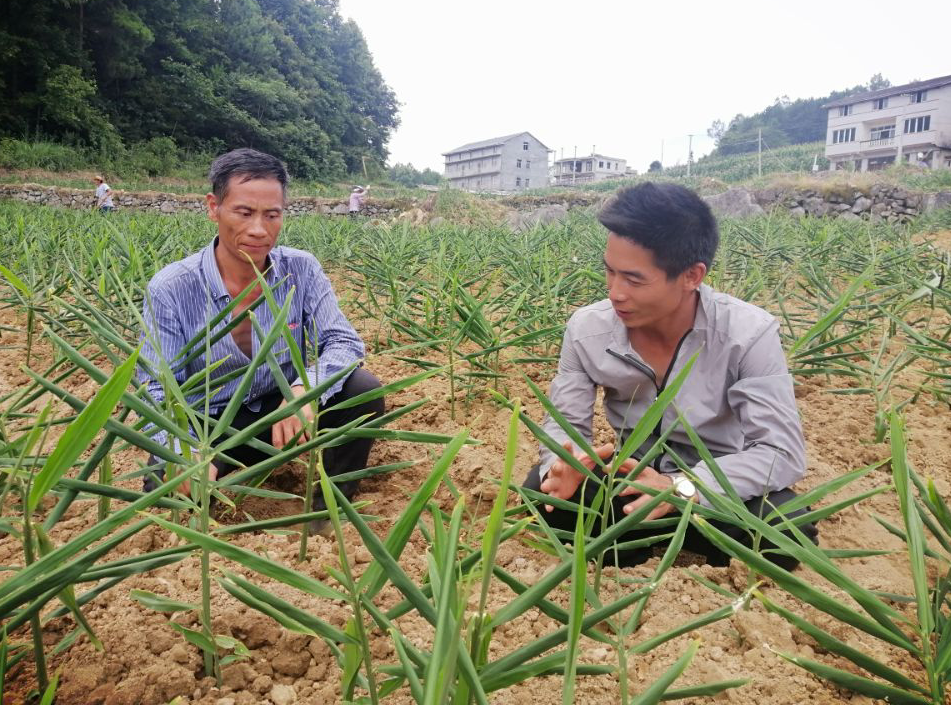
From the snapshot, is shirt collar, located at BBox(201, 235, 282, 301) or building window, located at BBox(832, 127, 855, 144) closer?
shirt collar, located at BBox(201, 235, 282, 301)

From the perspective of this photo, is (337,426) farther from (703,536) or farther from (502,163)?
(502,163)

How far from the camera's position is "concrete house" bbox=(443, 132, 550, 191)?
41406 mm

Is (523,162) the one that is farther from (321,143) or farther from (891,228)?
(891,228)

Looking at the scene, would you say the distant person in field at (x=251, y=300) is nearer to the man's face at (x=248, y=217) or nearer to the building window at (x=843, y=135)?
the man's face at (x=248, y=217)

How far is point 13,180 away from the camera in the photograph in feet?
45.6

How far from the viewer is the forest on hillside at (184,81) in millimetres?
17750

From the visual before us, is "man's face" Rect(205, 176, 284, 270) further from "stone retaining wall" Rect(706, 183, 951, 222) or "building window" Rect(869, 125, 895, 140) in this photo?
"building window" Rect(869, 125, 895, 140)

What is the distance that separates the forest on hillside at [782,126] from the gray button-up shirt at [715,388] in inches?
1843

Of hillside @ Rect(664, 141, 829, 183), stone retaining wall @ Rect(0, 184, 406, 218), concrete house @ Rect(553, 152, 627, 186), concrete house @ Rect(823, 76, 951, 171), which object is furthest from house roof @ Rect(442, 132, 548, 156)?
stone retaining wall @ Rect(0, 184, 406, 218)

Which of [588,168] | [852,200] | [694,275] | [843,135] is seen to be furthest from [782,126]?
[694,275]

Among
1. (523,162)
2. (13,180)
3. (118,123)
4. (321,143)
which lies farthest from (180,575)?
(523,162)

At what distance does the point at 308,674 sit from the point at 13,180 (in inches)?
661

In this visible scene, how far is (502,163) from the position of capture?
135ft

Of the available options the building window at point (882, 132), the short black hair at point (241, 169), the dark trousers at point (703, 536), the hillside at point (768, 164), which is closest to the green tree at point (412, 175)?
the hillside at point (768, 164)
